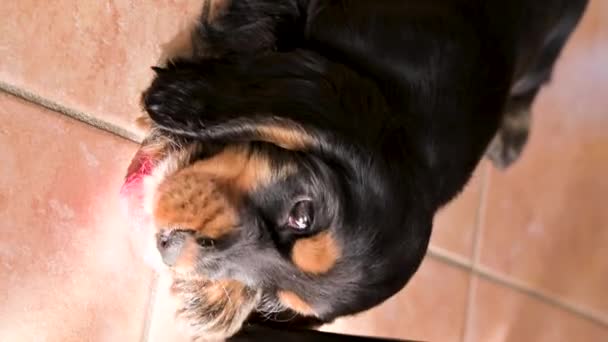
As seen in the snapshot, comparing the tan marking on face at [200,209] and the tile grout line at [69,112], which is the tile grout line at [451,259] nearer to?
the tile grout line at [69,112]

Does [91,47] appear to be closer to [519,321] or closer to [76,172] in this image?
[76,172]

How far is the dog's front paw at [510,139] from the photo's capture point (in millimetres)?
1760

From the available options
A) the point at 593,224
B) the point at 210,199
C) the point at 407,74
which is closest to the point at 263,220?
the point at 210,199

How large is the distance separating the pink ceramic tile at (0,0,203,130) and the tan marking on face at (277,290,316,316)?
34 centimetres

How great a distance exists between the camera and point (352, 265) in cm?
97

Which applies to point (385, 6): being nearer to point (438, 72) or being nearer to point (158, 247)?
point (438, 72)

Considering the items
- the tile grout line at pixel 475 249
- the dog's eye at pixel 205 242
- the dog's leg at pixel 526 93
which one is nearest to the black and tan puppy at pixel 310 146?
the dog's eye at pixel 205 242

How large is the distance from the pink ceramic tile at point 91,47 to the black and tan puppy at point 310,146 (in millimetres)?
65

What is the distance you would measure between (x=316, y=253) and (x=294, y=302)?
11 centimetres

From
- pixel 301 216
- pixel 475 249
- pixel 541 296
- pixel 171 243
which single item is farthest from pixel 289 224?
pixel 541 296

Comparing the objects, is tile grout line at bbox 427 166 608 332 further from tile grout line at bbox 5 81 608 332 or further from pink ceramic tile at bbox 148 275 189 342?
pink ceramic tile at bbox 148 275 189 342

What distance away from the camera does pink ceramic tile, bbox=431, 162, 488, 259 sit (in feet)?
5.33

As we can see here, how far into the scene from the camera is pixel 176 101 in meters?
0.97

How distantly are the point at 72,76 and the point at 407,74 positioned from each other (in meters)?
0.46
